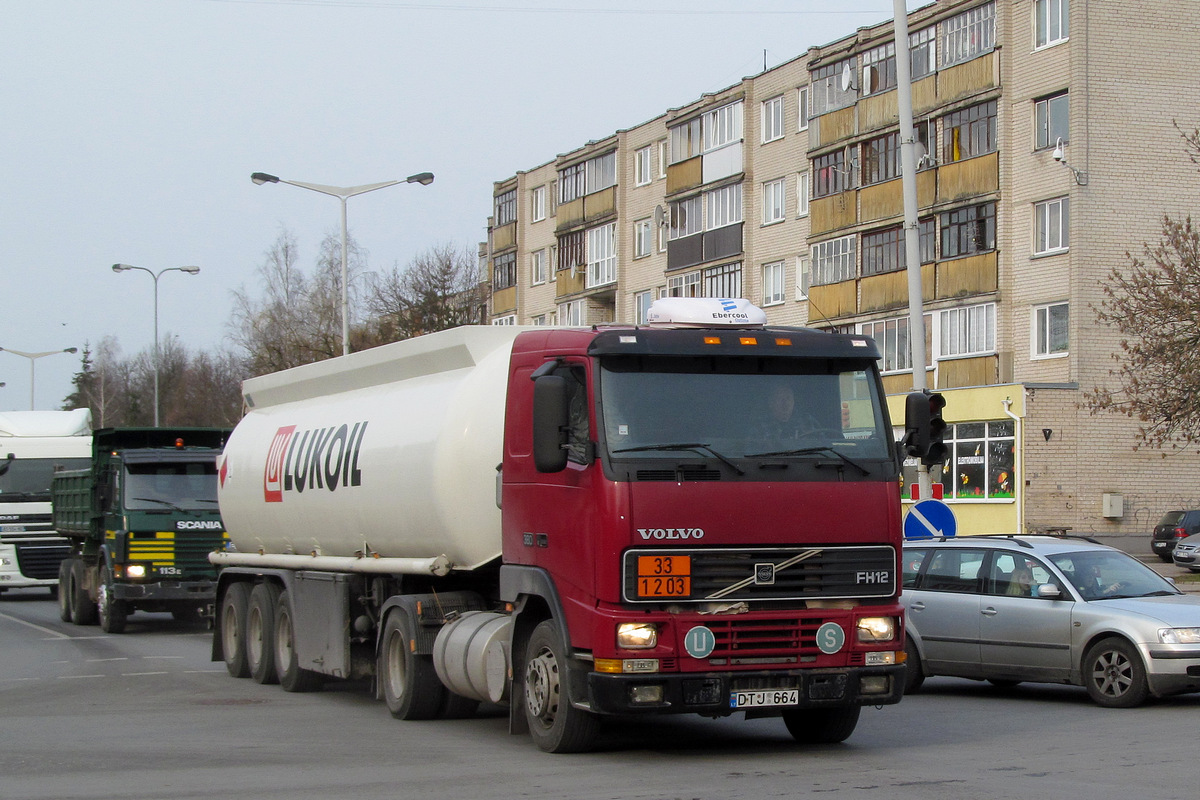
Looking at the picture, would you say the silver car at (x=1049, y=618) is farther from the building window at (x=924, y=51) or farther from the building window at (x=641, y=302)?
the building window at (x=641, y=302)

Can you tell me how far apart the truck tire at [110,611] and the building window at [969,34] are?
28117 mm

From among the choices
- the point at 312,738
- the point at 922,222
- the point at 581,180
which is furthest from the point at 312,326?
the point at 312,738

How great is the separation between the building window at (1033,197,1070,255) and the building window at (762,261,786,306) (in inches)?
472

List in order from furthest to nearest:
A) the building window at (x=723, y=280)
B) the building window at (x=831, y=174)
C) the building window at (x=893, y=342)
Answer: the building window at (x=723, y=280)
the building window at (x=831, y=174)
the building window at (x=893, y=342)

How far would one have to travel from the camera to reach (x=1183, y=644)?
42.7 feet

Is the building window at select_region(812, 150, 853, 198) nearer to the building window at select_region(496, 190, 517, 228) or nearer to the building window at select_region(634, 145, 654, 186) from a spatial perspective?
the building window at select_region(634, 145, 654, 186)

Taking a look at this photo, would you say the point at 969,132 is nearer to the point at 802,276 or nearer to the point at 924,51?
the point at 924,51

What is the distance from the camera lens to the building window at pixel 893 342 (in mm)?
44469

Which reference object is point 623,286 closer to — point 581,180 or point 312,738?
point 581,180

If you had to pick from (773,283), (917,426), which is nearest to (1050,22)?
(773,283)

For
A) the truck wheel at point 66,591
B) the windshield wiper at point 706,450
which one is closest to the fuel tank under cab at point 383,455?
the windshield wiper at point 706,450

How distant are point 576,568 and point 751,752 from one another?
197cm

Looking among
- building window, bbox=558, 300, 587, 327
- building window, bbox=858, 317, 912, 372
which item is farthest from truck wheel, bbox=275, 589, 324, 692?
building window, bbox=558, 300, 587, 327

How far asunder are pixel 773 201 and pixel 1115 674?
40.1 m
